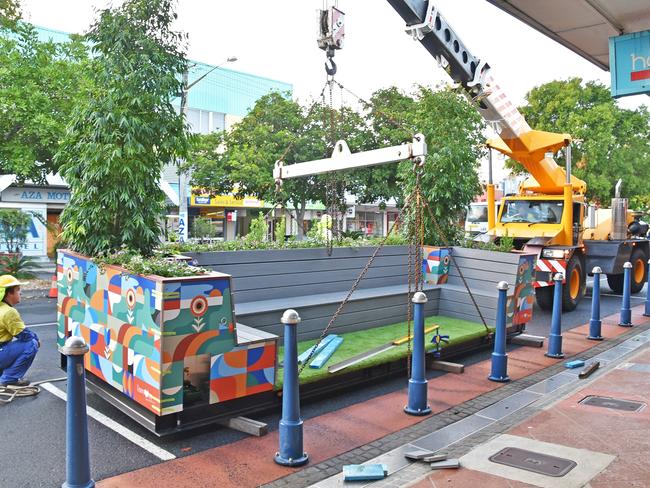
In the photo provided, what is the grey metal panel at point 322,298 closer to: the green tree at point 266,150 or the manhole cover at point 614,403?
the manhole cover at point 614,403

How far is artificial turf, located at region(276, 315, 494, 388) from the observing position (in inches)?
220

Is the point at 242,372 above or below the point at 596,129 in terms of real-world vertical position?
below

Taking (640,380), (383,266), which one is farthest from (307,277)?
(640,380)

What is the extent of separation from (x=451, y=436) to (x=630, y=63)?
14.0 ft

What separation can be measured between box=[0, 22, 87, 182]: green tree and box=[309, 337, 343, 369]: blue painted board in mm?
12461

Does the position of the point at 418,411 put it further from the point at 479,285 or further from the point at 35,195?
the point at 35,195

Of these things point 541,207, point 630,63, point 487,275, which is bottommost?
point 487,275

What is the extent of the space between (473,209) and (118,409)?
2598 centimetres

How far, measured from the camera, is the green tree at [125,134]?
541cm

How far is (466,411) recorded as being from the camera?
549cm

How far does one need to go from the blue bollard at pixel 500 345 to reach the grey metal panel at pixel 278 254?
8.03 ft

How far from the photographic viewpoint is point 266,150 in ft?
77.4

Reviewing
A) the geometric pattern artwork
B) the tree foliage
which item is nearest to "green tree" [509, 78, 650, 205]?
the tree foliage

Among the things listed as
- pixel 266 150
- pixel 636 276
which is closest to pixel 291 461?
pixel 636 276
